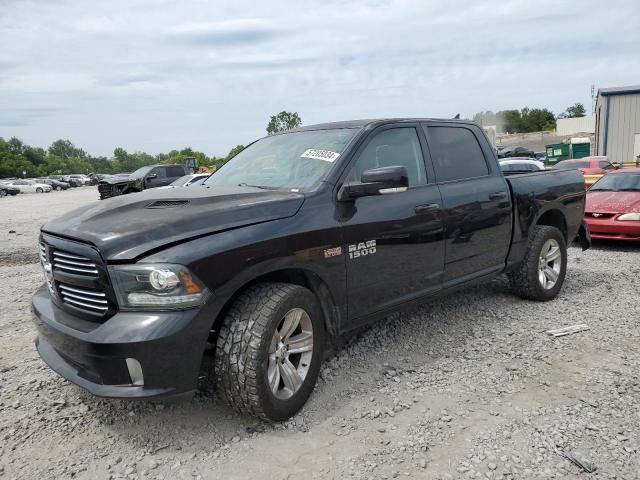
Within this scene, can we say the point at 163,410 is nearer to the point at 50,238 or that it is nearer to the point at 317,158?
the point at 50,238

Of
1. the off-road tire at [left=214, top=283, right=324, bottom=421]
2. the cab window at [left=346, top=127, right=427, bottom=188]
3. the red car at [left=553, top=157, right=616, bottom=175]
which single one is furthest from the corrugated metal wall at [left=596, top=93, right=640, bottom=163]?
the off-road tire at [left=214, top=283, right=324, bottom=421]

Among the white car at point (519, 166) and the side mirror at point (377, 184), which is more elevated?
the side mirror at point (377, 184)

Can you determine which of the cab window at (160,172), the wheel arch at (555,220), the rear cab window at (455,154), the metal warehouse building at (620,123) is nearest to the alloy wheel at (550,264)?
the wheel arch at (555,220)

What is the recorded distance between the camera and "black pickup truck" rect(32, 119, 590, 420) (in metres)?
2.51

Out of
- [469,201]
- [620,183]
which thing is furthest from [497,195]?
[620,183]

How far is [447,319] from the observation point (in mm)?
4730

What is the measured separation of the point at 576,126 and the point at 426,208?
71.8 meters

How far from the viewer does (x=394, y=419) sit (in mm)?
3021

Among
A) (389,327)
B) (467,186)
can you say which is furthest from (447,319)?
(467,186)

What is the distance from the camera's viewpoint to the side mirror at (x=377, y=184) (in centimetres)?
311

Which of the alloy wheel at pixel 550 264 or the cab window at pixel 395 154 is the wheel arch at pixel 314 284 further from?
the alloy wheel at pixel 550 264

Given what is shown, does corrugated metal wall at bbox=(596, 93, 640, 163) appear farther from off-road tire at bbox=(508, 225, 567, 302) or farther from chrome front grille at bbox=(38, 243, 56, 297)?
chrome front grille at bbox=(38, 243, 56, 297)

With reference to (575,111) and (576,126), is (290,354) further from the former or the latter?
(575,111)

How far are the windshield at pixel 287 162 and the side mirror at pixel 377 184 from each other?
0.72 ft
